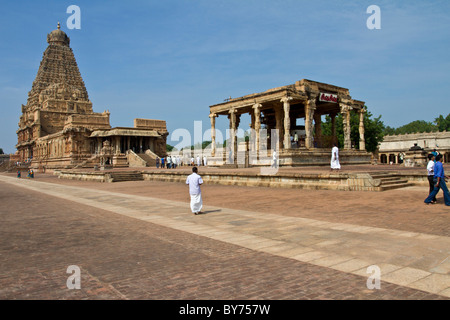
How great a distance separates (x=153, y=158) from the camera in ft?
165

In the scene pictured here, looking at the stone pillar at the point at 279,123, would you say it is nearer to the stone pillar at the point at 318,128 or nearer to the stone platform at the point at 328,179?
the stone pillar at the point at 318,128

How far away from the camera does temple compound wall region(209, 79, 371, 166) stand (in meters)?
28.4

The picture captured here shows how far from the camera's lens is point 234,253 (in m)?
5.46

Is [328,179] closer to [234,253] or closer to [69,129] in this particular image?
[234,253]

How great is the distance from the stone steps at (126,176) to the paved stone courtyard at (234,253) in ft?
56.3

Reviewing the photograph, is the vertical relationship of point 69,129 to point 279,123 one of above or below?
above

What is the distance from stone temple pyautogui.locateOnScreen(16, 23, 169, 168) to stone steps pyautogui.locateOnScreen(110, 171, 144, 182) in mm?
12556

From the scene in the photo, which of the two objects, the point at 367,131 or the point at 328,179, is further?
the point at 367,131

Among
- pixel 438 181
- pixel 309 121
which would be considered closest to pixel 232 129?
pixel 309 121

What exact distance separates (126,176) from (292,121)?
21998 mm

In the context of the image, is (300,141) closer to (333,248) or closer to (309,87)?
(309,87)

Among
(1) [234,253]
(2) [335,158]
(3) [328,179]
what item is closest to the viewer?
(1) [234,253]
